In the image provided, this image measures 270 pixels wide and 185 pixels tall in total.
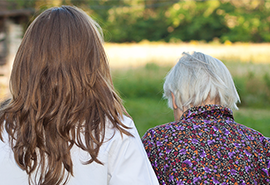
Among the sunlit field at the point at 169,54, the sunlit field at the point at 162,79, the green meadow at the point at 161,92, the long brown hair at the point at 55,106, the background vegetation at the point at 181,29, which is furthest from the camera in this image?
the sunlit field at the point at 169,54

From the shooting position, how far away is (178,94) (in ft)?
7.00

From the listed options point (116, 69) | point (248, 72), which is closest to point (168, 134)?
point (248, 72)

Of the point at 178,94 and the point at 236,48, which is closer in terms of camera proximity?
the point at 178,94

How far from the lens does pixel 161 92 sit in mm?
9945

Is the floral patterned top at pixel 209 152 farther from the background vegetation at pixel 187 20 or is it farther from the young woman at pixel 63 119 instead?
the background vegetation at pixel 187 20

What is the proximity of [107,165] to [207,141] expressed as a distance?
2.29 feet

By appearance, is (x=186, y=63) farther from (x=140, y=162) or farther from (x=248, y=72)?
(x=248, y=72)

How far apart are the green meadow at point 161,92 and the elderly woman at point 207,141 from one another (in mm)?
4366

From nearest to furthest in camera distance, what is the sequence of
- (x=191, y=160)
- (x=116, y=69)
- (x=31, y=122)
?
(x=31, y=122) → (x=191, y=160) → (x=116, y=69)

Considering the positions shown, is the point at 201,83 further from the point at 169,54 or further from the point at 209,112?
the point at 169,54

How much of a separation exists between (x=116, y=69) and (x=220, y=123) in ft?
32.5

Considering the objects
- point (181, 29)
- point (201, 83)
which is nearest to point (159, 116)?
point (201, 83)

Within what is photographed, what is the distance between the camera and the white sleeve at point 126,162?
1435 mm

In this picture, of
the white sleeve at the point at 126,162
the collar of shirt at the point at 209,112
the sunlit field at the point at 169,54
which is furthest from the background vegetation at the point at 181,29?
the white sleeve at the point at 126,162
